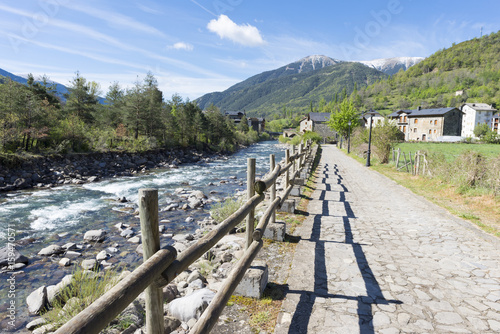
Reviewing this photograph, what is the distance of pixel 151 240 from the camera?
174cm

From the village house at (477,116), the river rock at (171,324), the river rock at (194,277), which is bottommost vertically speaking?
the river rock at (194,277)

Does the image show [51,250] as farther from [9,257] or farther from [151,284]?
[151,284]

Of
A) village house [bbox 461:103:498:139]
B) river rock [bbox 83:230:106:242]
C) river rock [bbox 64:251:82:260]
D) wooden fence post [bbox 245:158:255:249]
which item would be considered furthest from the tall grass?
village house [bbox 461:103:498:139]

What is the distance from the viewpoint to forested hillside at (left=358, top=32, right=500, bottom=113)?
101 m

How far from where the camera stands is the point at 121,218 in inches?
388

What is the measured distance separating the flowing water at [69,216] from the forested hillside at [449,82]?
337ft

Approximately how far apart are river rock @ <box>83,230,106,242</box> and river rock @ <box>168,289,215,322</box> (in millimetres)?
5598

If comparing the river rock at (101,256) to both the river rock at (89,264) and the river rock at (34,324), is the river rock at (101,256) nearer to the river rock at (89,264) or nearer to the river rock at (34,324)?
the river rock at (89,264)

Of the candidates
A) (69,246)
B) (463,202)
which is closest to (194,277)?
(69,246)

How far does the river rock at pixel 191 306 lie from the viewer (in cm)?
317

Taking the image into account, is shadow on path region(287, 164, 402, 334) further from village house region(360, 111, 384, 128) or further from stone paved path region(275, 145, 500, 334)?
village house region(360, 111, 384, 128)

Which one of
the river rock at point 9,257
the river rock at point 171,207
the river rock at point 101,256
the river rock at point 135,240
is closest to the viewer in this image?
the river rock at point 9,257

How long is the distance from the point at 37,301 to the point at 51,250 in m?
2.90

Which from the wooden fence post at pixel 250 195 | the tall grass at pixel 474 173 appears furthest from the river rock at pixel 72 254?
the tall grass at pixel 474 173
